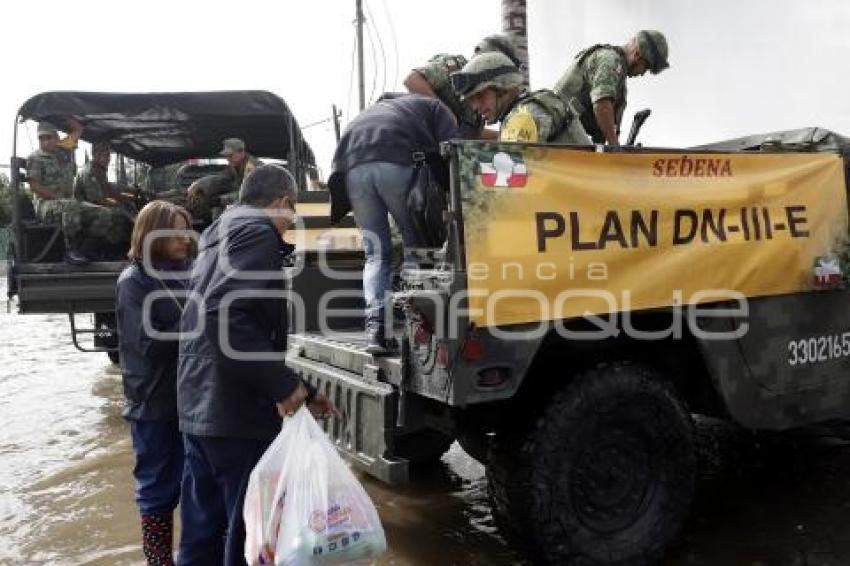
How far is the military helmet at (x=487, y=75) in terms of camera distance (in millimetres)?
3660

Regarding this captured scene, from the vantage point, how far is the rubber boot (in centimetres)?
343

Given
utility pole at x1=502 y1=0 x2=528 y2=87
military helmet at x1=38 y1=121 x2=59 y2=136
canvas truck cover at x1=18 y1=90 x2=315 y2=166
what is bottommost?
military helmet at x1=38 y1=121 x2=59 y2=136

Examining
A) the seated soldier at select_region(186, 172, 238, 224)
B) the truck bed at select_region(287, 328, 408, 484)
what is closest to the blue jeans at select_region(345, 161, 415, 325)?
the truck bed at select_region(287, 328, 408, 484)

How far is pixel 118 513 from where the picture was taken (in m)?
4.43

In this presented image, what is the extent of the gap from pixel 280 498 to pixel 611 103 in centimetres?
308

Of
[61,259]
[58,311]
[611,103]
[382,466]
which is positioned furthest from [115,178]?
[382,466]

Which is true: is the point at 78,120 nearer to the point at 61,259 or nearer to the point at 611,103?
the point at 61,259

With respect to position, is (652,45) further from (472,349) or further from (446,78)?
(472,349)

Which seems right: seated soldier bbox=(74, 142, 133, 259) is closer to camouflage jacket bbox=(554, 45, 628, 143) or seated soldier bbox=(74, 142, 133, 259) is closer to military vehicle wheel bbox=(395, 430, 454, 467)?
military vehicle wheel bbox=(395, 430, 454, 467)

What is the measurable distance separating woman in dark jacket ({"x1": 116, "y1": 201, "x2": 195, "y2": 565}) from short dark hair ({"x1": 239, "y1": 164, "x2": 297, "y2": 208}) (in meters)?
0.81

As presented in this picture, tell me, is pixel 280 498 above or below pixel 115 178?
below

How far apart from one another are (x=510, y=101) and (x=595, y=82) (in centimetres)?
99

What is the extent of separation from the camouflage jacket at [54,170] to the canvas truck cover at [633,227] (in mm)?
5957

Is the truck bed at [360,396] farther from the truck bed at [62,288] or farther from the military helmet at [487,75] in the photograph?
the truck bed at [62,288]
